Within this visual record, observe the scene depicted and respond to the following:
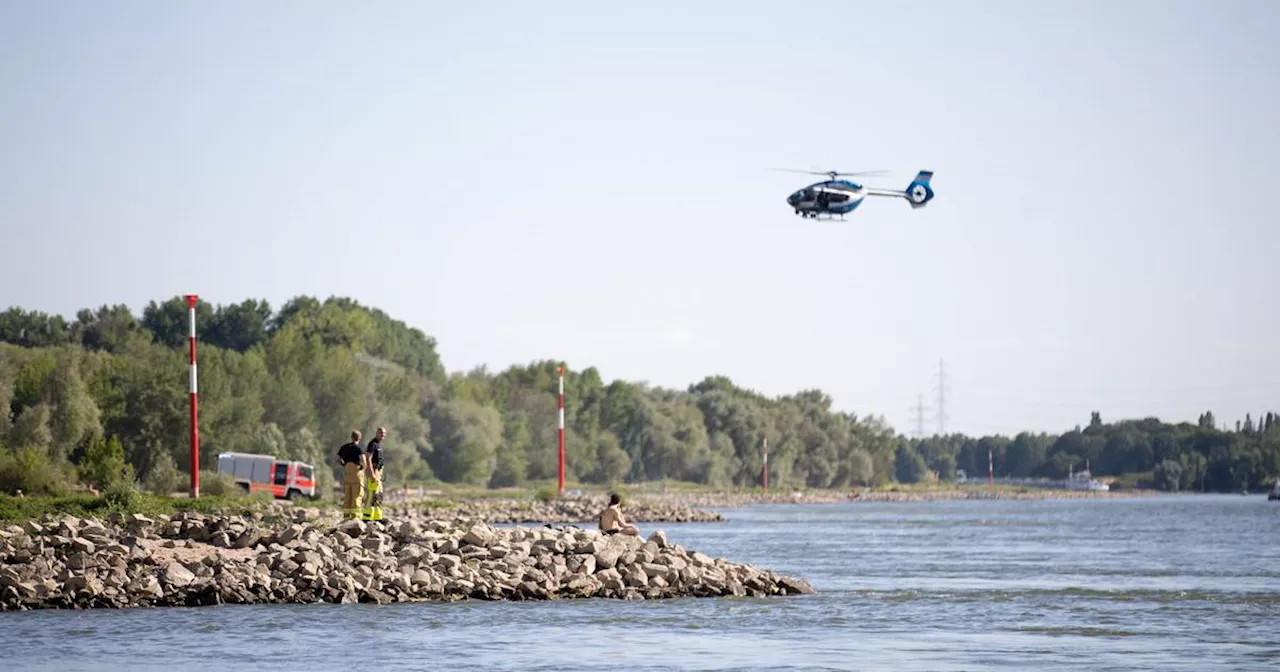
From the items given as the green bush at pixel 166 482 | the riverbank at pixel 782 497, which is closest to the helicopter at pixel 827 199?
the green bush at pixel 166 482

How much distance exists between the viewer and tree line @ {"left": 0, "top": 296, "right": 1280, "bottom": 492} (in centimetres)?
8200

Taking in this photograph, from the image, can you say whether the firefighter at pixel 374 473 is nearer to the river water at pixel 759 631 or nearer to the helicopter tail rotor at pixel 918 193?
the river water at pixel 759 631

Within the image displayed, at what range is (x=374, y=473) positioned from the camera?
115 feet

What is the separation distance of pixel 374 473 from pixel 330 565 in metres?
3.79

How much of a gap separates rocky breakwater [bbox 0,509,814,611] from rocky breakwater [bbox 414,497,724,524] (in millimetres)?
35529

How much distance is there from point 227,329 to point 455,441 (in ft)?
118

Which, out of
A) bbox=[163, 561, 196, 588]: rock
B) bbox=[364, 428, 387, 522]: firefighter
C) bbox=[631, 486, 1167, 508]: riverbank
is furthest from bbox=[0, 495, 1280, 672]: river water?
bbox=[631, 486, 1167, 508]: riverbank

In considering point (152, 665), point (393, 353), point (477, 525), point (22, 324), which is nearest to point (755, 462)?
point (393, 353)

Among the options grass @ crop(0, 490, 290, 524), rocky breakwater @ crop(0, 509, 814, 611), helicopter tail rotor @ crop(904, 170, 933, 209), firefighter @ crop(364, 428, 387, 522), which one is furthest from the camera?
helicopter tail rotor @ crop(904, 170, 933, 209)

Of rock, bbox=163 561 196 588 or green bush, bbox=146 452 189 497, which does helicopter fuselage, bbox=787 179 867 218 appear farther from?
rock, bbox=163 561 196 588

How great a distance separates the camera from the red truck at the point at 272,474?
72.1 metres

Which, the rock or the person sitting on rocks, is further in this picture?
the person sitting on rocks

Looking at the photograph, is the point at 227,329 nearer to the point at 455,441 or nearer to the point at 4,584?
the point at 455,441

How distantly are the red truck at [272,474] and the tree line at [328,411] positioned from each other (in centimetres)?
218
